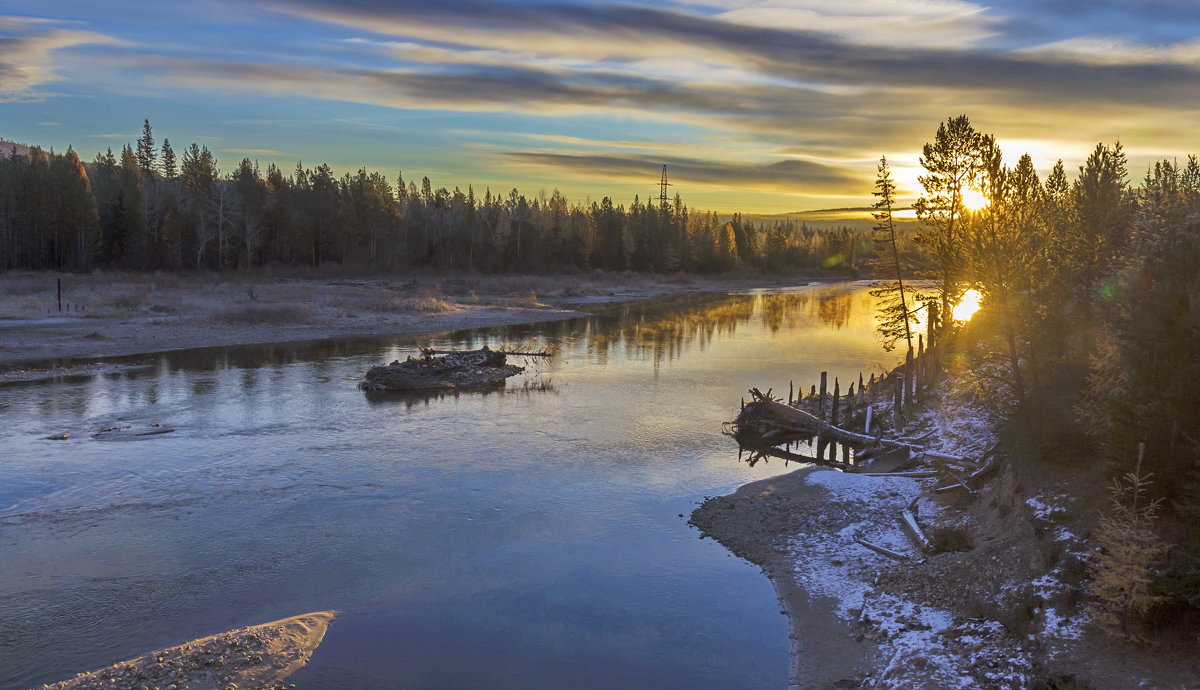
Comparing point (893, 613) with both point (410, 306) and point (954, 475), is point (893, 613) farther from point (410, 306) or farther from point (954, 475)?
point (410, 306)

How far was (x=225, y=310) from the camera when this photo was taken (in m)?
60.8

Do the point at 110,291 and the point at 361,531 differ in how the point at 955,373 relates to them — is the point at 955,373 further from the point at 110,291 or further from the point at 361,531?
the point at 110,291

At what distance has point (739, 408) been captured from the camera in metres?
34.1

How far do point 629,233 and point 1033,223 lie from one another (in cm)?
12793

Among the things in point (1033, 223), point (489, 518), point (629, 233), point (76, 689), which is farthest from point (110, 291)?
point (629, 233)

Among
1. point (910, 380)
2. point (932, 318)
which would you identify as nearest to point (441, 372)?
point (910, 380)

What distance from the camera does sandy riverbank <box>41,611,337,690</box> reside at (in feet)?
38.1

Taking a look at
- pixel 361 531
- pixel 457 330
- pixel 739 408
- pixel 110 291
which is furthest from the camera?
pixel 110 291

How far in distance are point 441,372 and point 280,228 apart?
287 ft

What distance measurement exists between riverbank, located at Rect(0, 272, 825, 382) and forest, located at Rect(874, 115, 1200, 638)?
41373 mm

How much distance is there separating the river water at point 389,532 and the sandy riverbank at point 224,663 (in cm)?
44

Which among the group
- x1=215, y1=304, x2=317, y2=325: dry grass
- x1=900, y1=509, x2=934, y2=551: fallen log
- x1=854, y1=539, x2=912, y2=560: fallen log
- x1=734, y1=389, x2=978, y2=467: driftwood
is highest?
x1=215, y1=304, x2=317, y2=325: dry grass

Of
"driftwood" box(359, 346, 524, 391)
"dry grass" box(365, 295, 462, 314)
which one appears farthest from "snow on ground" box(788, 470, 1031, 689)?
"dry grass" box(365, 295, 462, 314)

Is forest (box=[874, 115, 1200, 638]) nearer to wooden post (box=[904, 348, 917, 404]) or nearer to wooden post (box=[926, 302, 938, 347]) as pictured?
wooden post (box=[904, 348, 917, 404])
